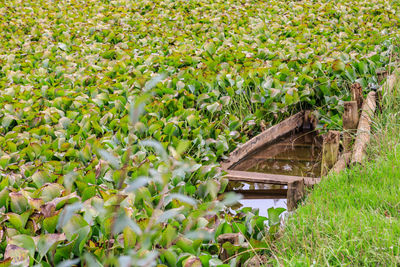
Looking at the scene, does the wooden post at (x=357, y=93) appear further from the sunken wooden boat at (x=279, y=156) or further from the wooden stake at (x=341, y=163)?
the wooden stake at (x=341, y=163)

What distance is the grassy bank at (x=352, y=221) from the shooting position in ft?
6.96

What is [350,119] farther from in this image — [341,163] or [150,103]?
[150,103]

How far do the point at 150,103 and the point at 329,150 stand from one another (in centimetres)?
148

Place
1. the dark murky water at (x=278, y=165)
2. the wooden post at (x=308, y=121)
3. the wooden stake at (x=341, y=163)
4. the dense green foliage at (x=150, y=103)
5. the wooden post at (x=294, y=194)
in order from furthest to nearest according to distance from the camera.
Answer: the wooden post at (x=308, y=121) < the dark murky water at (x=278, y=165) < the wooden stake at (x=341, y=163) < the wooden post at (x=294, y=194) < the dense green foliage at (x=150, y=103)

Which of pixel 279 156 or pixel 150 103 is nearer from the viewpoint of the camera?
pixel 150 103

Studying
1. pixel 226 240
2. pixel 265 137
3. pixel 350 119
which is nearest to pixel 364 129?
pixel 350 119

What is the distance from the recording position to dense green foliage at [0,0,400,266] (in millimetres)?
2109

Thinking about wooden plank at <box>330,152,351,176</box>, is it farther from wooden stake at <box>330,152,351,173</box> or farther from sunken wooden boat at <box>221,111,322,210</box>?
sunken wooden boat at <box>221,111,322,210</box>

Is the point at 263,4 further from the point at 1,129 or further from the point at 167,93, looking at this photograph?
the point at 1,129

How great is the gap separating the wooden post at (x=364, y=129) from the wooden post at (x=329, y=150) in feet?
0.43

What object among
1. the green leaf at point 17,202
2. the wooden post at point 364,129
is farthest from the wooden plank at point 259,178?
the green leaf at point 17,202

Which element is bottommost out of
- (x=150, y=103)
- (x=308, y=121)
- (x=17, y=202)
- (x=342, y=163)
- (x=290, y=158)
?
(x=290, y=158)

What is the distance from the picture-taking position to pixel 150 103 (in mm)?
3906

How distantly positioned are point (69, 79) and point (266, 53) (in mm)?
2050
